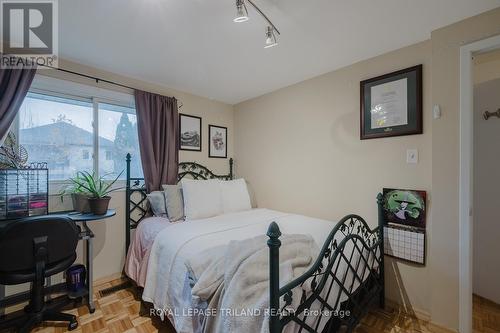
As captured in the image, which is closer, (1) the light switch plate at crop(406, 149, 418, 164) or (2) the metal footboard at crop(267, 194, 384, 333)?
(2) the metal footboard at crop(267, 194, 384, 333)

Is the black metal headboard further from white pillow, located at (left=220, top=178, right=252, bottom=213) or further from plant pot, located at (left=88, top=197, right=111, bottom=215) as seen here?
white pillow, located at (left=220, top=178, right=252, bottom=213)

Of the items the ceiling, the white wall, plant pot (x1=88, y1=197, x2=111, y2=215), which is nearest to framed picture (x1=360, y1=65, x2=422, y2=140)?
the ceiling

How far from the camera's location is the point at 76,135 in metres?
2.38

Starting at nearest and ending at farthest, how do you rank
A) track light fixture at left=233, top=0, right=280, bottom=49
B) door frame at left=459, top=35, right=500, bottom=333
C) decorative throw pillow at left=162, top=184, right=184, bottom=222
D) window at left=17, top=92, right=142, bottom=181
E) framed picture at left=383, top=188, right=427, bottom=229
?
track light fixture at left=233, top=0, right=280, bottom=49
door frame at left=459, top=35, right=500, bottom=333
framed picture at left=383, top=188, right=427, bottom=229
window at left=17, top=92, right=142, bottom=181
decorative throw pillow at left=162, top=184, right=184, bottom=222

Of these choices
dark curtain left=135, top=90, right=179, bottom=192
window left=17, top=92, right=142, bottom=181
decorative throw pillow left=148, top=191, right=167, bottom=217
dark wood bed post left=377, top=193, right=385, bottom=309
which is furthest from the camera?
dark curtain left=135, top=90, right=179, bottom=192

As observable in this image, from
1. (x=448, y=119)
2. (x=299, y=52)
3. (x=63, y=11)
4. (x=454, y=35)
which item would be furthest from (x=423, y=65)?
(x=63, y=11)

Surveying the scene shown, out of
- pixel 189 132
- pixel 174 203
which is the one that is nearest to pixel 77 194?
pixel 174 203

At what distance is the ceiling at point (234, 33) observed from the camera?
1.53 metres

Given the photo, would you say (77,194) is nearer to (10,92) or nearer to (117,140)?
(117,140)

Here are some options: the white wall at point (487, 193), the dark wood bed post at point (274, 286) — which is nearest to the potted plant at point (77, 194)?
the dark wood bed post at point (274, 286)

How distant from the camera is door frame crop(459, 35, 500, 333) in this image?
5.37 ft

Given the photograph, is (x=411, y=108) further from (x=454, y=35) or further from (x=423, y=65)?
(x=454, y=35)

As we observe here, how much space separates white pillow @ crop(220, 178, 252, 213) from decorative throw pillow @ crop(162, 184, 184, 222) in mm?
538

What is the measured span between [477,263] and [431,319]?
37.0 inches
